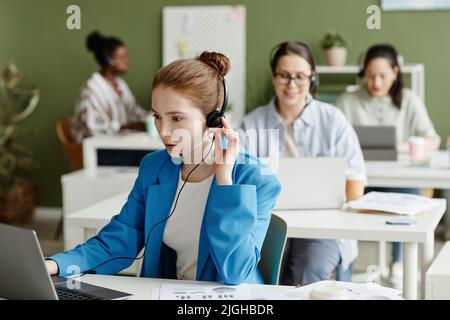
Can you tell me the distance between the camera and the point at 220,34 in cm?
525

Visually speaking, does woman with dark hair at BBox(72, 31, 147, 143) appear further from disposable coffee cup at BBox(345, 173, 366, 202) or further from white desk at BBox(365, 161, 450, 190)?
disposable coffee cup at BBox(345, 173, 366, 202)

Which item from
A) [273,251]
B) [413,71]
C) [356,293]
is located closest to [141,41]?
[413,71]

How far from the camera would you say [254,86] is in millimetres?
5238

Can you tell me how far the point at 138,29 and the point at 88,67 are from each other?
1.46 feet

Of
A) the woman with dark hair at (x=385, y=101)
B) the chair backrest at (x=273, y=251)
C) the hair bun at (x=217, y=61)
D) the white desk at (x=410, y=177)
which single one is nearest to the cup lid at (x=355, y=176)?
the white desk at (x=410, y=177)

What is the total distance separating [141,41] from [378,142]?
7.54ft

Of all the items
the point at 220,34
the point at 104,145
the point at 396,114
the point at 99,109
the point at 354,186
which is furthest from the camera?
the point at 220,34

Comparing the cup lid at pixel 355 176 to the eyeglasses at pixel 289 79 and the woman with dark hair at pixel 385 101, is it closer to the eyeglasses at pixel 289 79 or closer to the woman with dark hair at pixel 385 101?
the eyeglasses at pixel 289 79

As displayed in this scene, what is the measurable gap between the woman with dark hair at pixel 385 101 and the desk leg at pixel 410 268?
1.87 meters

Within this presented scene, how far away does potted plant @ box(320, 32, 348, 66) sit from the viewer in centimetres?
493

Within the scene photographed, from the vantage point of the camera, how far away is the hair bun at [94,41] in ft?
16.7

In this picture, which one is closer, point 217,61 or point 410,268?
point 217,61

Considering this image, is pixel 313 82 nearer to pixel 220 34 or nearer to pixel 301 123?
pixel 301 123

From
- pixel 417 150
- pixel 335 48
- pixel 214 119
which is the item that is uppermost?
pixel 335 48
